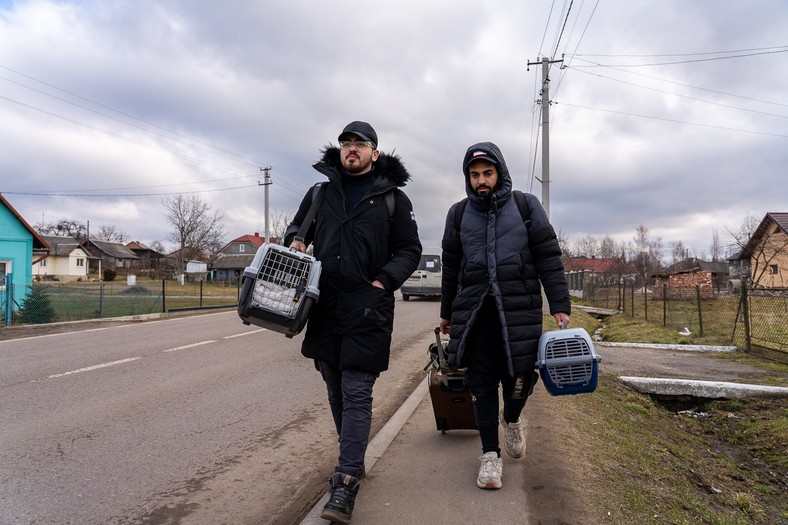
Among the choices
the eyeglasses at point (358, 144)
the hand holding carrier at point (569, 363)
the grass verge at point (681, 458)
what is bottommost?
the grass verge at point (681, 458)

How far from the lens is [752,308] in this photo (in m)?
11.5

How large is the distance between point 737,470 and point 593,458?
1.97 metres

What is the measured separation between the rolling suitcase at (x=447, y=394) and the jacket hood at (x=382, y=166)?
3.54 feet

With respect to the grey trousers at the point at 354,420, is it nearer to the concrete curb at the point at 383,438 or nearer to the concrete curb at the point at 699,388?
the concrete curb at the point at 383,438

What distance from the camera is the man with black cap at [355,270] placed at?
3.01 meters

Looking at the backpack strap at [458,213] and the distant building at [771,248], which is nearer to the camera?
the backpack strap at [458,213]

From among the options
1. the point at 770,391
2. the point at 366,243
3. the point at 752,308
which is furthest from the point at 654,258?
the point at 366,243

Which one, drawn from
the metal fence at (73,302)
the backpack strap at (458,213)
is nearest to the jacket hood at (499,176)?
the backpack strap at (458,213)

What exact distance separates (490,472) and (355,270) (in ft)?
4.50

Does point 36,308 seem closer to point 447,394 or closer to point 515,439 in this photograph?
point 447,394

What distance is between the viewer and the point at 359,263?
3.13 metres

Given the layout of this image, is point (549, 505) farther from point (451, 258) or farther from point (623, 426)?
point (623, 426)

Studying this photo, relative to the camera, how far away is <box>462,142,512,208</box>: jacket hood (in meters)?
3.25


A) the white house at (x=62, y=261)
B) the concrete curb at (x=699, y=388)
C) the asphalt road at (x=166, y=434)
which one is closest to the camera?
the asphalt road at (x=166, y=434)
